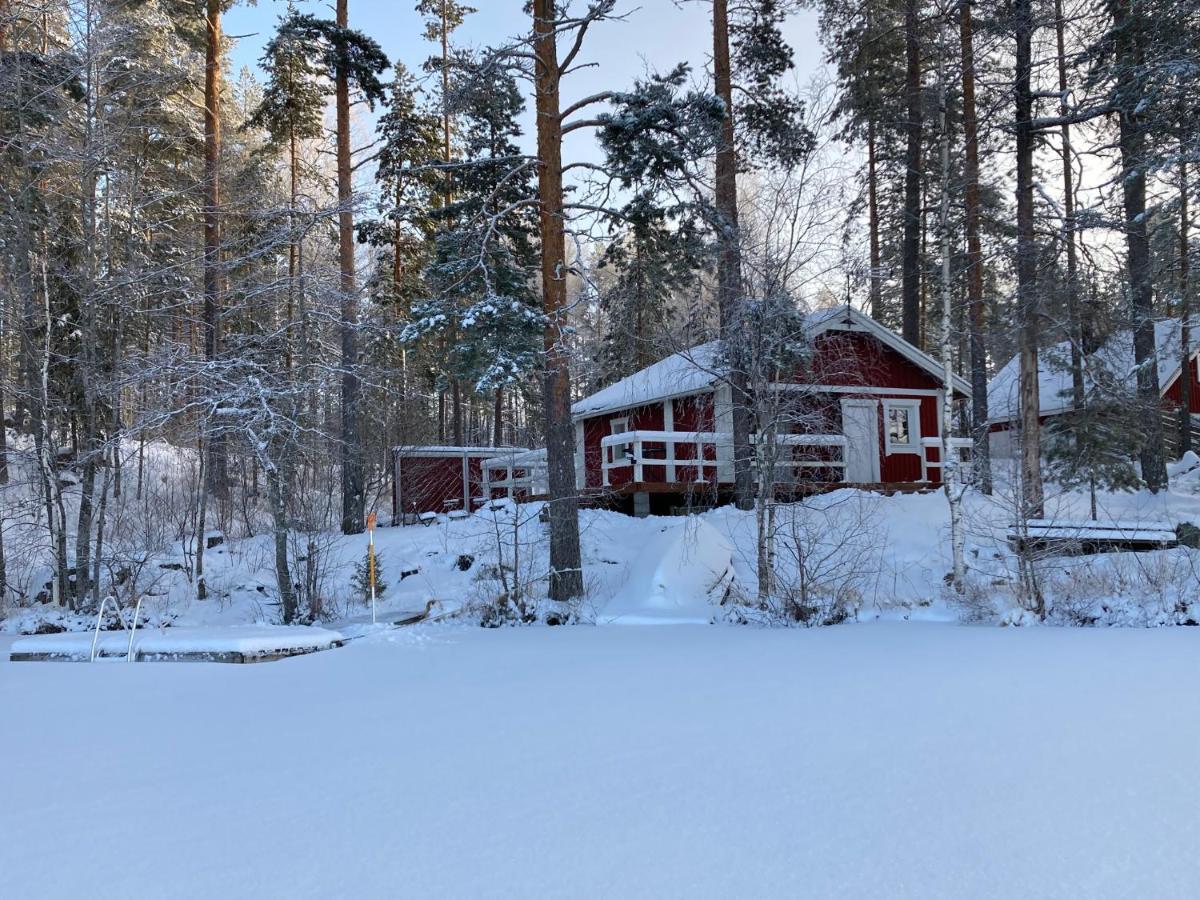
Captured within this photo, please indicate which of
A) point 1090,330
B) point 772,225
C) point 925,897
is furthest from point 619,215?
point 1090,330

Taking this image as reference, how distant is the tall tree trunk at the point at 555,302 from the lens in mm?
11094

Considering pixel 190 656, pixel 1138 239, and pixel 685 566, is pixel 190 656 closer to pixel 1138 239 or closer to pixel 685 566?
pixel 685 566

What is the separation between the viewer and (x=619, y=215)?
37.1 feet

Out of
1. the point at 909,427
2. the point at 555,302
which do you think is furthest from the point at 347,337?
the point at 909,427

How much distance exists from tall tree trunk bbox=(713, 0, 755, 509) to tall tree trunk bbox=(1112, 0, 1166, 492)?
588cm

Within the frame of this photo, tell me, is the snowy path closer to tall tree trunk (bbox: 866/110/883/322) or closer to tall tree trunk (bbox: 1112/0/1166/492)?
tall tree trunk (bbox: 1112/0/1166/492)

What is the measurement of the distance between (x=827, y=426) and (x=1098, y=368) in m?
5.46

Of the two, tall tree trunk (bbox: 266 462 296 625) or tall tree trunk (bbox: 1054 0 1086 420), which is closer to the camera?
tall tree trunk (bbox: 266 462 296 625)

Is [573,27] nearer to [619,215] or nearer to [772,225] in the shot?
[619,215]

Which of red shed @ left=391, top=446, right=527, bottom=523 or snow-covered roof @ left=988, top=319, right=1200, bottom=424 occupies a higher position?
snow-covered roof @ left=988, top=319, right=1200, bottom=424

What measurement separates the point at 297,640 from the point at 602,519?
7250 mm

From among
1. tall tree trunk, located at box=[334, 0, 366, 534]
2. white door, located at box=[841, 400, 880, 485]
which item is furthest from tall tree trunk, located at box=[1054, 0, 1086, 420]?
tall tree trunk, located at box=[334, 0, 366, 534]

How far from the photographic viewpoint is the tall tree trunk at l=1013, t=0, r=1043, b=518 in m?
12.4

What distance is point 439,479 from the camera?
2209cm
